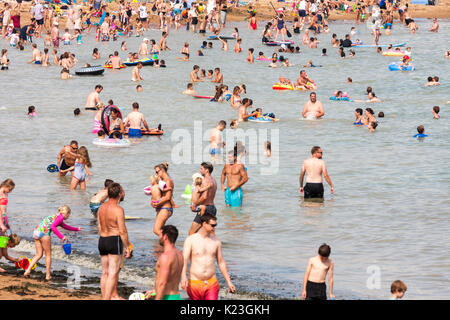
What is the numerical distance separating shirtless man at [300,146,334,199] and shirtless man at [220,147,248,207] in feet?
4.51

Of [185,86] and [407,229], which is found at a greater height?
[185,86]

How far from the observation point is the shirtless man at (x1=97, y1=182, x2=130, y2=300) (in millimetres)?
9867

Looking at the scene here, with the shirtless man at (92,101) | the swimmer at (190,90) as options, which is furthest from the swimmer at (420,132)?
the shirtless man at (92,101)

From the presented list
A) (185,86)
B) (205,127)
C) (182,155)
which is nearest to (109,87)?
(185,86)

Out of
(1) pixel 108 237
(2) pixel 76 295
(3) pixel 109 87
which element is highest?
(3) pixel 109 87

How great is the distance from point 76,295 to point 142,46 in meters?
33.9

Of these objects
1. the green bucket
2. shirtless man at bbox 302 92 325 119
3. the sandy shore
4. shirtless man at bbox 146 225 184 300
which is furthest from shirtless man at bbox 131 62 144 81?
shirtless man at bbox 146 225 184 300

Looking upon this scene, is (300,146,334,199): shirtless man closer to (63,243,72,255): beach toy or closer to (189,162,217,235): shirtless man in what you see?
(189,162,217,235): shirtless man

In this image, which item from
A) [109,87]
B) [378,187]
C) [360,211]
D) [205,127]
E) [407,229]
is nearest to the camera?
[407,229]

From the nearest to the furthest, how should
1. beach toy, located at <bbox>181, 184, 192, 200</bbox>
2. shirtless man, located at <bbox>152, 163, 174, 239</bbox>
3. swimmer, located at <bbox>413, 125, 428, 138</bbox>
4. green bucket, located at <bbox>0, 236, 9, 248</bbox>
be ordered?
green bucket, located at <bbox>0, 236, 9, 248</bbox>
shirtless man, located at <bbox>152, 163, 174, 239</bbox>
beach toy, located at <bbox>181, 184, 192, 200</bbox>
swimmer, located at <bbox>413, 125, 428, 138</bbox>

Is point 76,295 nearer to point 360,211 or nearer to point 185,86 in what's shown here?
point 360,211

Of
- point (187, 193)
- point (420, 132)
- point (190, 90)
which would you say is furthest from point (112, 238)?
point (190, 90)

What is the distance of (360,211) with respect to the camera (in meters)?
16.9
